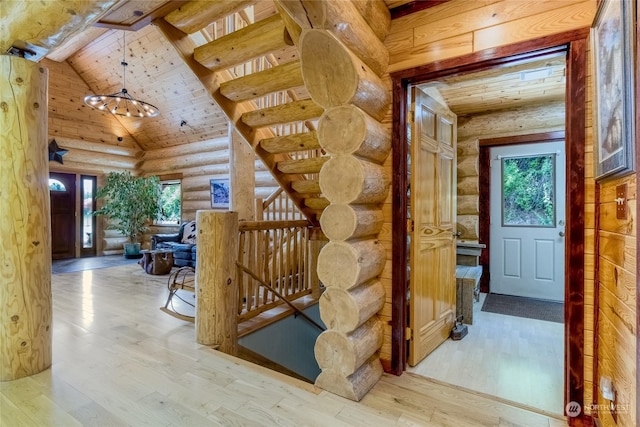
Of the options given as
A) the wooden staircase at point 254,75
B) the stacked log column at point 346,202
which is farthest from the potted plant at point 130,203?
the stacked log column at point 346,202

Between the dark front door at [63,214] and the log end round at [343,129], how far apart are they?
786 cm

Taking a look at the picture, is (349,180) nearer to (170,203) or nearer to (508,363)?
(508,363)

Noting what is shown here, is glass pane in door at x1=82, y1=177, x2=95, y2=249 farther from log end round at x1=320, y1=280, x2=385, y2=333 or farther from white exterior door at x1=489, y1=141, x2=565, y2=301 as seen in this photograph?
white exterior door at x1=489, y1=141, x2=565, y2=301

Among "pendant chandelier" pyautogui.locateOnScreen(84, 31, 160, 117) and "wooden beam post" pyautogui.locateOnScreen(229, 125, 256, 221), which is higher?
"pendant chandelier" pyautogui.locateOnScreen(84, 31, 160, 117)

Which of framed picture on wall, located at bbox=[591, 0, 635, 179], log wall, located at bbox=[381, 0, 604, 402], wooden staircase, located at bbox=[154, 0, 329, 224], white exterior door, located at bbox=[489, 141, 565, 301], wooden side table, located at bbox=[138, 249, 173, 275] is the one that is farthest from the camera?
wooden side table, located at bbox=[138, 249, 173, 275]

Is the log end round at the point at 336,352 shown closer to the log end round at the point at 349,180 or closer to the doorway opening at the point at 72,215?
the log end round at the point at 349,180

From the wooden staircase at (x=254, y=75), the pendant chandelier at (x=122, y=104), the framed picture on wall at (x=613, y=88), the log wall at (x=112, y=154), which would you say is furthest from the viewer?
the log wall at (x=112, y=154)

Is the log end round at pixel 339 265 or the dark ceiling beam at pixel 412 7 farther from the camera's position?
the dark ceiling beam at pixel 412 7

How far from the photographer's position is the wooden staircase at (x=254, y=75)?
7.16 ft

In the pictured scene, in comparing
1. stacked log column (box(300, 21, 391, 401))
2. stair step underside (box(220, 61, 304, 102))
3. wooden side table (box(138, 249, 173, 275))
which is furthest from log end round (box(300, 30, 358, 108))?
wooden side table (box(138, 249, 173, 275))

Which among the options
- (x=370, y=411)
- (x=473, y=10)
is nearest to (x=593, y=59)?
(x=473, y=10)

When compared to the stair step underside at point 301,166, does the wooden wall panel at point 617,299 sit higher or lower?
lower

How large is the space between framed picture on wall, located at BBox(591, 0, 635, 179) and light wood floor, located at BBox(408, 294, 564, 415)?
4.70 ft

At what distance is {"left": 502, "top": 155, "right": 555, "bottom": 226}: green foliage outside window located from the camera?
4180mm
